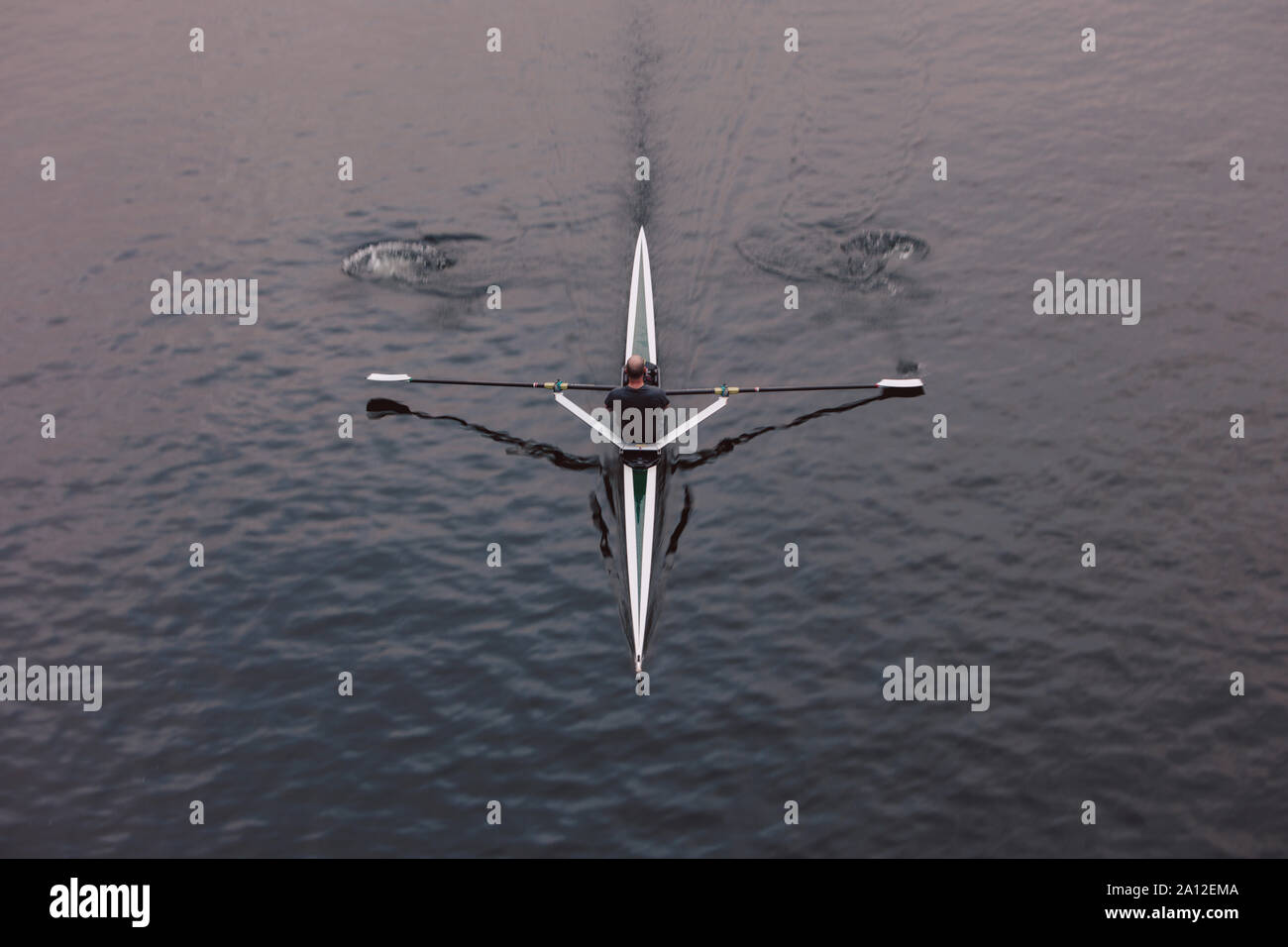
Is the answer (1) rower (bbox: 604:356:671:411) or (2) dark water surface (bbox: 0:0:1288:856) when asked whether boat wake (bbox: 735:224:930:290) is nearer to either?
(2) dark water surface (bbox: 0:0:1288:856)

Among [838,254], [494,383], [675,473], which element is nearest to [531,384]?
[494,383]

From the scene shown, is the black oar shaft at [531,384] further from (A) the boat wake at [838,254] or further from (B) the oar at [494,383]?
(A) the boat wake at [838,254]

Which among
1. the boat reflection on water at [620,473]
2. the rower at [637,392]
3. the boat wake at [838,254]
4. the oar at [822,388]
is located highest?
the boat wake at [838,254]

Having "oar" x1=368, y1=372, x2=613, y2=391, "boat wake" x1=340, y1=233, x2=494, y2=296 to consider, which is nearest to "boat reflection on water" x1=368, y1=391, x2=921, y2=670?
"oar" x1=368, y1=372, x2=613, y2=391

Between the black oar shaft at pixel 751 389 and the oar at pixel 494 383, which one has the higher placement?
the oar at pixel 494 383

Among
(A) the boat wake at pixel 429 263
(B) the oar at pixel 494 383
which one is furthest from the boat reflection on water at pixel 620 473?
(A) the boat wake at pixel 429 263
